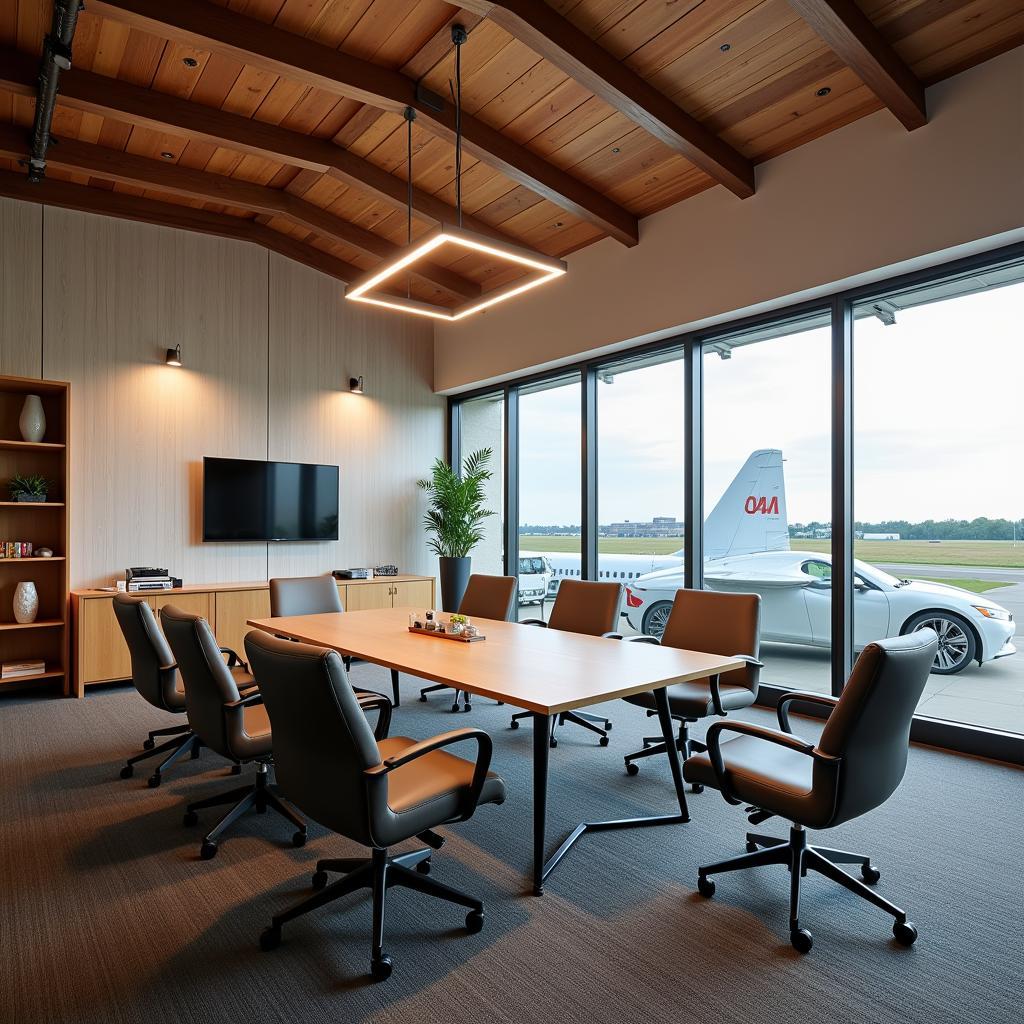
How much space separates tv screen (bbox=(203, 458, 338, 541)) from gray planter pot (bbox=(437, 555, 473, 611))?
117 cm

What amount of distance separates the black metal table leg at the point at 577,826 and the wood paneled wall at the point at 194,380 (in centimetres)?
466

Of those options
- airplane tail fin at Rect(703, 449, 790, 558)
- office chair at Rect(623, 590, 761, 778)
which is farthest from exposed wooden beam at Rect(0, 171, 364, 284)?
office chair at Rect(623, 590, 761, 778)

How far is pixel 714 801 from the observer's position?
A: 3.42m

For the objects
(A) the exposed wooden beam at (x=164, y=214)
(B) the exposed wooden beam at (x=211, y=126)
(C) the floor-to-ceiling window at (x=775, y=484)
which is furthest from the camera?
(A) the exposed wooden beam at (x=164, y=214)

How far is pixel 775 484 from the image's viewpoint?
512cm

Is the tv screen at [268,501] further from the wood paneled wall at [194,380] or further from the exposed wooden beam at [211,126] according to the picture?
the exposed wooden beam at [211,126]

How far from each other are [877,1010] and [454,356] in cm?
672

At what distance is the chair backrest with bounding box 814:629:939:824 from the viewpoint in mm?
2115

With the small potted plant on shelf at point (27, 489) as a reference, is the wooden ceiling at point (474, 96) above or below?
above

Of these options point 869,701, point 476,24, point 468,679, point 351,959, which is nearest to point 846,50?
point 476,24

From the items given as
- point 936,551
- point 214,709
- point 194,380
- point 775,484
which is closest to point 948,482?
point 936,551

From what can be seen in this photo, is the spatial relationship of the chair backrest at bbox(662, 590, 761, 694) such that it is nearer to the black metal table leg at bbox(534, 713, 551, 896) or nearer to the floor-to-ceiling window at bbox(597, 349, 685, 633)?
the black metal table leg at bbox(534, 713, 551, 896)

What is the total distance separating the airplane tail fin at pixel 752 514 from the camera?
5109mm

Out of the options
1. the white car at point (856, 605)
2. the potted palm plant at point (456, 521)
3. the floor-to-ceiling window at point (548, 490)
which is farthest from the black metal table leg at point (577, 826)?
the potted palm plant at point (456, 521)
